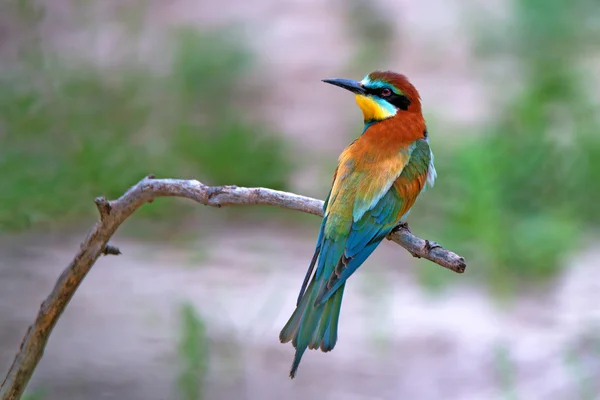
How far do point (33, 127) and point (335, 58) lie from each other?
138 inches

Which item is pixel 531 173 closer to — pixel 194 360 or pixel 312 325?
pixel 194 360

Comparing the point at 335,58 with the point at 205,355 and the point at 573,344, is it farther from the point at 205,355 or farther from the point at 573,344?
the point at 205,355

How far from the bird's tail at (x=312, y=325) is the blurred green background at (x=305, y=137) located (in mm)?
1247

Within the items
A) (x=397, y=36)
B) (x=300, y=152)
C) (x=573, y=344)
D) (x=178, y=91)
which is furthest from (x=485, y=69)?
(x=573, y=344)

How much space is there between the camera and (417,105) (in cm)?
313

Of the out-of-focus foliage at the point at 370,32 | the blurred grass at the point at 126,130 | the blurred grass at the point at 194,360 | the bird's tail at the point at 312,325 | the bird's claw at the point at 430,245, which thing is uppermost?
the out-of-focus foliage at the point at 370,32

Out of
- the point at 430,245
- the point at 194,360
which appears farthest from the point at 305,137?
the point at 430,245

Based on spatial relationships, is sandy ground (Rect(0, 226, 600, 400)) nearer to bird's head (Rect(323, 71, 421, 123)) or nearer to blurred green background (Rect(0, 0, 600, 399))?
blurred green background (Rect(0, 0, 600, 399))

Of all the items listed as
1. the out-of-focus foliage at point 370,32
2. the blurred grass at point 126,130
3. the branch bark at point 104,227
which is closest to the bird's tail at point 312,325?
the branch bark at point 104,227

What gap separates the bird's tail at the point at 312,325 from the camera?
238 centimetres

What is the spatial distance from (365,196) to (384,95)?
0.54 meters

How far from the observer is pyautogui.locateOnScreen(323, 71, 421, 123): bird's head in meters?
3.06

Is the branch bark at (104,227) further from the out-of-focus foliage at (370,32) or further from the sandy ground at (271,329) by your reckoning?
the out-of-focus foliage at (370,32)

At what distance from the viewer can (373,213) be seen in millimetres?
2684
